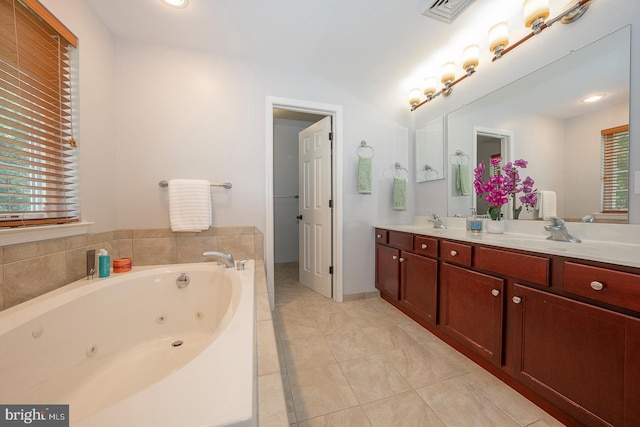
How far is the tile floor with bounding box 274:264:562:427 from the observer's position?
1.05 metres

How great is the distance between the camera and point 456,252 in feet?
4.81

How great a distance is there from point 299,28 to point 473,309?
2182mm

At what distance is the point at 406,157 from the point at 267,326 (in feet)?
7.29

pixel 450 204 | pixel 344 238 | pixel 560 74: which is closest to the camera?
pixel 560 74

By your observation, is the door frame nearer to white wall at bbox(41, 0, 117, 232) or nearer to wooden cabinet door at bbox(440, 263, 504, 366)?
wooden cabinet door at bbox(440, 263, 504, 366)

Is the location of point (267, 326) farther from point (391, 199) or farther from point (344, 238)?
point (391, 199)

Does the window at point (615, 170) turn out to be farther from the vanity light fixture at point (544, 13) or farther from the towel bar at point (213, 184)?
the towel bar at point (213, 184)

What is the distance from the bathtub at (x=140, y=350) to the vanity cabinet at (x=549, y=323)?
1223 millimetres

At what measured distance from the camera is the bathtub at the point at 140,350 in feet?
1.62

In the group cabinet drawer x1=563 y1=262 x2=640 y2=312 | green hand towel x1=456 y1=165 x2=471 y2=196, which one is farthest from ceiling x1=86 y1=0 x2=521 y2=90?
cabinet drawer x1=563 y1=262 x2=640 y2=312

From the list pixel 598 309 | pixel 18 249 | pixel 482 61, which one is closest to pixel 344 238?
pixel 598 309

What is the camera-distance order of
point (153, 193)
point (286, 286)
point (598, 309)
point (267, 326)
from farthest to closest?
point (286, 286) < point (153, 193) < point (267, 326) < point (598, 309)

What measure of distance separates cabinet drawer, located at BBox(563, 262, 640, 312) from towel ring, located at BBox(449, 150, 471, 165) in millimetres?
1276

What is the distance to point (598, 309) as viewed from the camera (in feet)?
2.82
